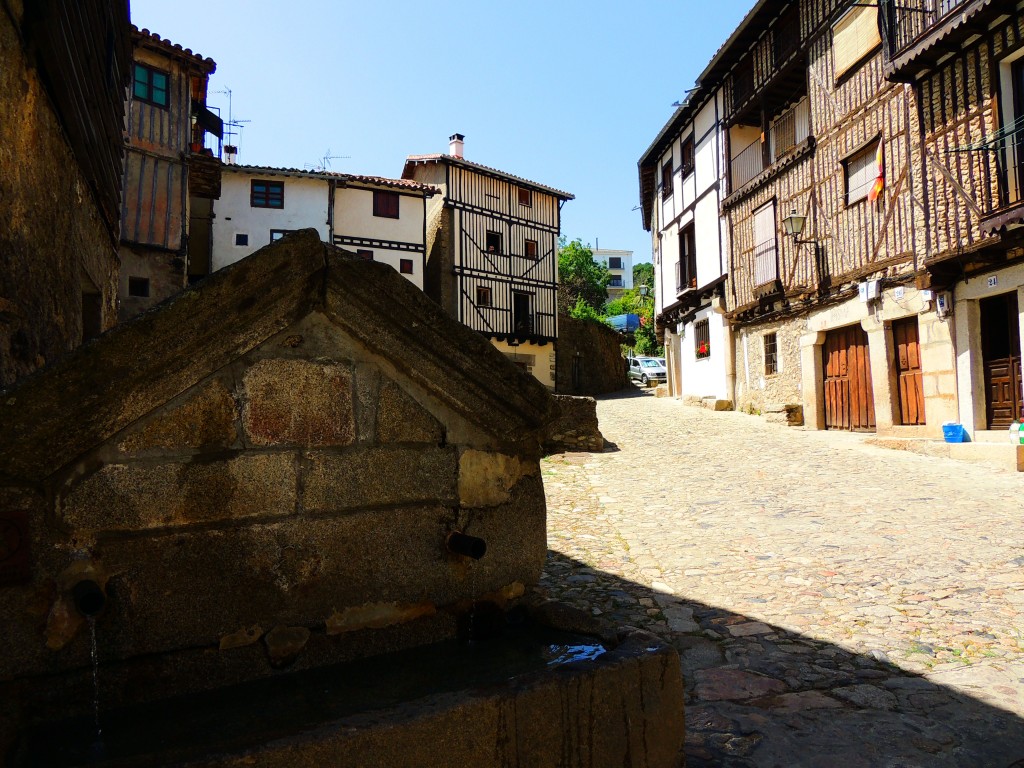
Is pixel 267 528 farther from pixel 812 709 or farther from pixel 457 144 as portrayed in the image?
pixel 457 144

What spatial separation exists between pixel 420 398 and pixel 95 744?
4.55ft

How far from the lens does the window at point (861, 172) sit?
1309 cm

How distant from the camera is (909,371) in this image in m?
12.3

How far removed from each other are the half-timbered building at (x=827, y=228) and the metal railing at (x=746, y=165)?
0.04 m

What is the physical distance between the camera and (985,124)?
34.3ft

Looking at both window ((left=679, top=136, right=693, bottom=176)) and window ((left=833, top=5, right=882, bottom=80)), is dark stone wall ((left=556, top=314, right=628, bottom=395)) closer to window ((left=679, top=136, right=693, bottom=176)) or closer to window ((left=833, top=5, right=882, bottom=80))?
window ((left=679, top=136, right=693, bottom=176))

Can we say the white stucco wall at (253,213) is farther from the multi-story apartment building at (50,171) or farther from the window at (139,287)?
the multi-story apartment building at (50,171)

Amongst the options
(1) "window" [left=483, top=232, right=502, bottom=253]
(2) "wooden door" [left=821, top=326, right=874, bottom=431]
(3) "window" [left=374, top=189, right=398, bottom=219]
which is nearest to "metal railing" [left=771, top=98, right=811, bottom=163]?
(2) "wooden door" [left=821, top=326, right=874, bottom=431]

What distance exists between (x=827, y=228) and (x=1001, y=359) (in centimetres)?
494

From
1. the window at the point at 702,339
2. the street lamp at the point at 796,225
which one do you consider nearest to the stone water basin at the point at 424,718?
the street lamp at the point at 796,225

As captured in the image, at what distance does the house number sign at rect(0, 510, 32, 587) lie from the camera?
1.78 metres

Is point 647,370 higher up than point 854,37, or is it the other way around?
point 854,37

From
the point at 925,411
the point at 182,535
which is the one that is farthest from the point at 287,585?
the point at 925,411

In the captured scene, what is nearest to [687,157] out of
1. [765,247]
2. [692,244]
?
[692,244]
